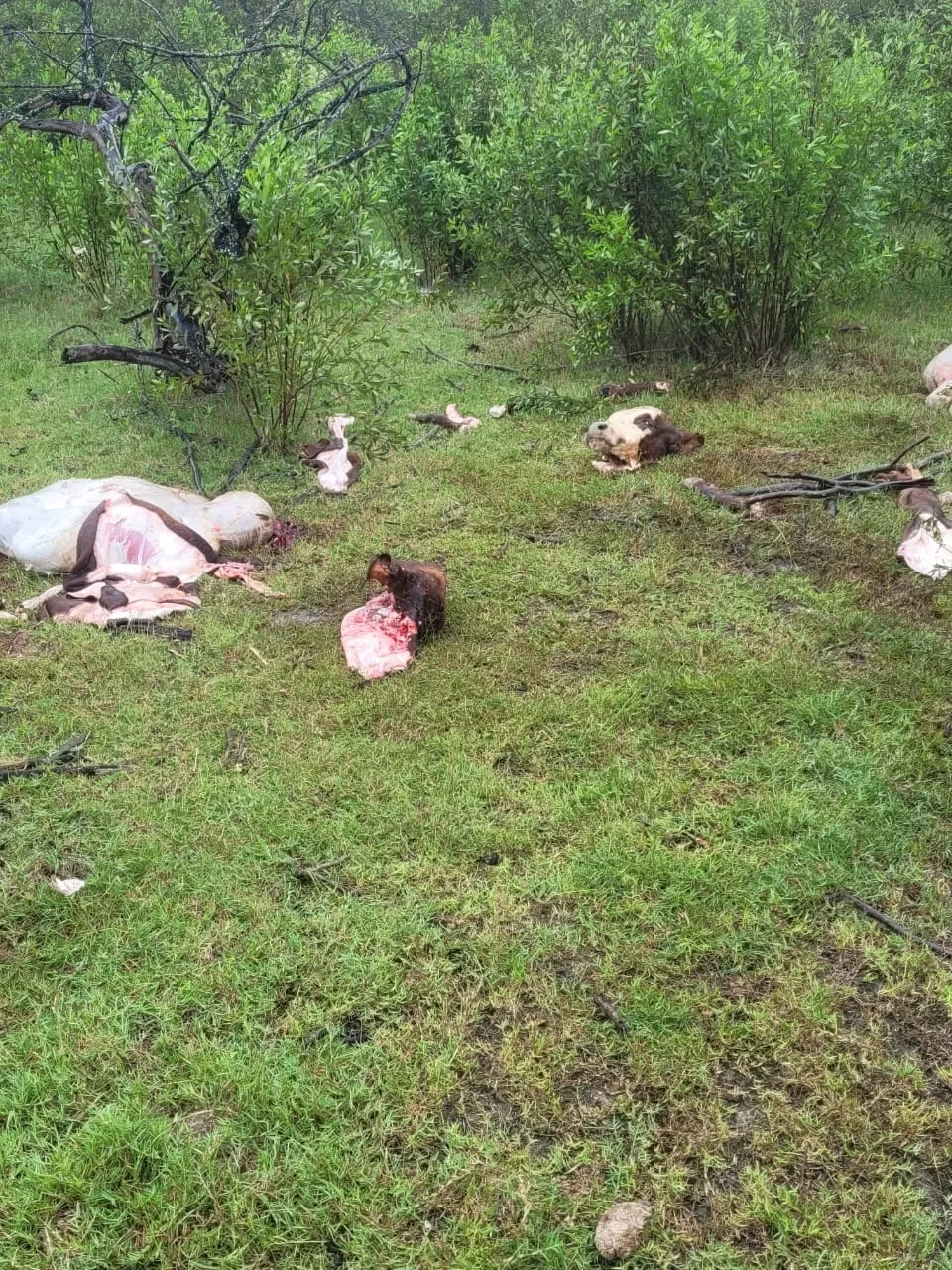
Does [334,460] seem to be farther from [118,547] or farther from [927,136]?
[927,136]

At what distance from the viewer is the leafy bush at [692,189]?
5.70 meters

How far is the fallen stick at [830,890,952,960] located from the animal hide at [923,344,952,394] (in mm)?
4531

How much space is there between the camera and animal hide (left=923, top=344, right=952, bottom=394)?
19.3ft

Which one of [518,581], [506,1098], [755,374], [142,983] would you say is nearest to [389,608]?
[518,581]

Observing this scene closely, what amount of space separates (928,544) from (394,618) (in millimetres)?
2349

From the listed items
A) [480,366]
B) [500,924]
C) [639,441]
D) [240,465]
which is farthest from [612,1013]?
[480,366]

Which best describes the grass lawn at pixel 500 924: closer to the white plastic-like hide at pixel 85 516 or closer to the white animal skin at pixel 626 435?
the white plastic-like hide at pixel 85 516

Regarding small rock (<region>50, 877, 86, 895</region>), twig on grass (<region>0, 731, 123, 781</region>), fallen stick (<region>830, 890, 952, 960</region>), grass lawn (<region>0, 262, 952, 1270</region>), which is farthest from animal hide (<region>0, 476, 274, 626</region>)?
fallen stick (<region>830, 890, 952, 960</region>)

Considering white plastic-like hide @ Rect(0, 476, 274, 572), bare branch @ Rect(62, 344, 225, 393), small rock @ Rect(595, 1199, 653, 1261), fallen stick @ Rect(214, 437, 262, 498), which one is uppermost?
bare branch @ Rect(62, 344, 225, 393)

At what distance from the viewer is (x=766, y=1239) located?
1705mm

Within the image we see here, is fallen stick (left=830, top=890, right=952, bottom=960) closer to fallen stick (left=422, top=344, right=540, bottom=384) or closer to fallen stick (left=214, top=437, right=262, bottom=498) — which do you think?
fallen stick (left=214, top=437, right=262, bottom=498)

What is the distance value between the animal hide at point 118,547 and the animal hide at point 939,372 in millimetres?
4384

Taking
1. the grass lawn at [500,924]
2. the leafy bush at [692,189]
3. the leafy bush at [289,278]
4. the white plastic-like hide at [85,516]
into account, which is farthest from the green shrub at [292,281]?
the leafy bush at [692,189]

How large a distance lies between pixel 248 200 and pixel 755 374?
3.57m
